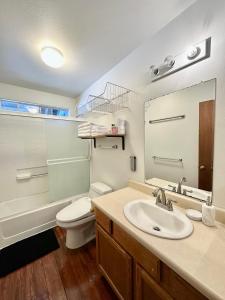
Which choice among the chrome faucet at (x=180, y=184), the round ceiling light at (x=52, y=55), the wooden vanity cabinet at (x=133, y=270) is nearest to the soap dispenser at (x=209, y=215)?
the chrome faucet at (x=180, y=184)

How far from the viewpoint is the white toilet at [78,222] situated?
1.66 metres

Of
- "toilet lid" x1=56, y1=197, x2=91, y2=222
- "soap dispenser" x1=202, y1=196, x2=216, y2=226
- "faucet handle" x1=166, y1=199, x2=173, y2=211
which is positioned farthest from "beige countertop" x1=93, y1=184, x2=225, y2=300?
"toilet lid" x1=56, y1=197, x2=91, y2=222

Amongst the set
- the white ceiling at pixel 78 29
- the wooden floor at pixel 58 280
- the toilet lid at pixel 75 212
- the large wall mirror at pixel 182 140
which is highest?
the white ceiling at pixel 78 29

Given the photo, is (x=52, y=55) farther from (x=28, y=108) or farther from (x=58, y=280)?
(x=58, y=280)

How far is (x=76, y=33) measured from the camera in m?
1.34

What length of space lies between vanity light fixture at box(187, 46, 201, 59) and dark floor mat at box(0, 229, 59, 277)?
2502 mm

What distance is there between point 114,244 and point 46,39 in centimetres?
197

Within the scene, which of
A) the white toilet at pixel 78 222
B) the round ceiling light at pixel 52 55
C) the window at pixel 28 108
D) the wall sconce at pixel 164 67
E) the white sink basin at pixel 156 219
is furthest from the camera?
the window at pixel 28 108

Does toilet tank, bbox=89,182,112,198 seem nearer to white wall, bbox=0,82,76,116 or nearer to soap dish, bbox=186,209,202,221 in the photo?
soap dish, bbox=186,209,202,221

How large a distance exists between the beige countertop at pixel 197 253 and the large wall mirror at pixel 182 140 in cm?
34

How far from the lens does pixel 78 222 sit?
5.51ft

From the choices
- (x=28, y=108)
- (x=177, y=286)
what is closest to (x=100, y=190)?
(x=177, y=286)

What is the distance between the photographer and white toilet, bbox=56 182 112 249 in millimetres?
1658

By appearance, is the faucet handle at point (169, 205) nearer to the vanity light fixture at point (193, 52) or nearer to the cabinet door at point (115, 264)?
the cabinet door at point (115, 264)
